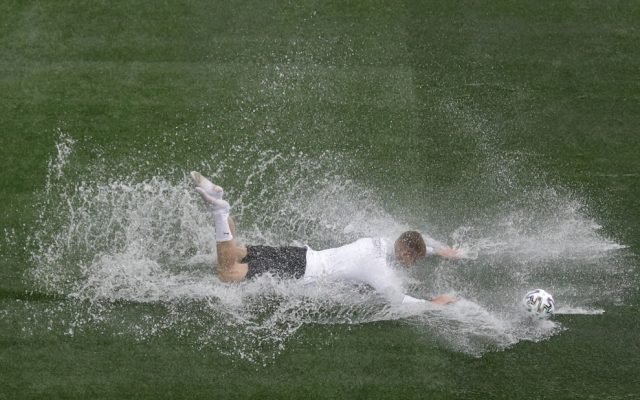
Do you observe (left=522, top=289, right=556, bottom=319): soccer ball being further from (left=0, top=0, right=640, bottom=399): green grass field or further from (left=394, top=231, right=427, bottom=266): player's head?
(left=394, top=231, right=427, bottom=266): player's head

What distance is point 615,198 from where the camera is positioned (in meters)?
8.55

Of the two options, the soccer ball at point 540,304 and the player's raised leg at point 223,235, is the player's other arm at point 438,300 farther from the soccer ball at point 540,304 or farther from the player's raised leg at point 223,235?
the player's raised leg at point 223,235

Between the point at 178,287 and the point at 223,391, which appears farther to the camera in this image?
the point at 178,287

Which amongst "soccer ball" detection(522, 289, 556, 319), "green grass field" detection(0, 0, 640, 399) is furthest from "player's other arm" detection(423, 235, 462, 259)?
"soccer ball" detection(522, 289, 556, 319)

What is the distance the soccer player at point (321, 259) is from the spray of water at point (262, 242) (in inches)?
4.6

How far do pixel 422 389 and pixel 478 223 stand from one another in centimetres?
215

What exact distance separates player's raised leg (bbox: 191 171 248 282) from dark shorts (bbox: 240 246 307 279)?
3.2 inches

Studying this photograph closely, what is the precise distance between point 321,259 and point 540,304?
2.08m

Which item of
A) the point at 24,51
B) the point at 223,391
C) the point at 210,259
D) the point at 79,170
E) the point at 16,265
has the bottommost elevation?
the point at 223,391

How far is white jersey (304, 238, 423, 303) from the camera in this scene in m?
7.53

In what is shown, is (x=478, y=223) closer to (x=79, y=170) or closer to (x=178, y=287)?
(x=178, y=287)

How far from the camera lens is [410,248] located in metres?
7.45

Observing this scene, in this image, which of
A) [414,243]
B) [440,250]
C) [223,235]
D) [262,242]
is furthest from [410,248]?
[223,235]

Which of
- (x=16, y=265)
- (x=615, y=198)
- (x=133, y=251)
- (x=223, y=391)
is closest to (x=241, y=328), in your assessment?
(x=223, y=391)
